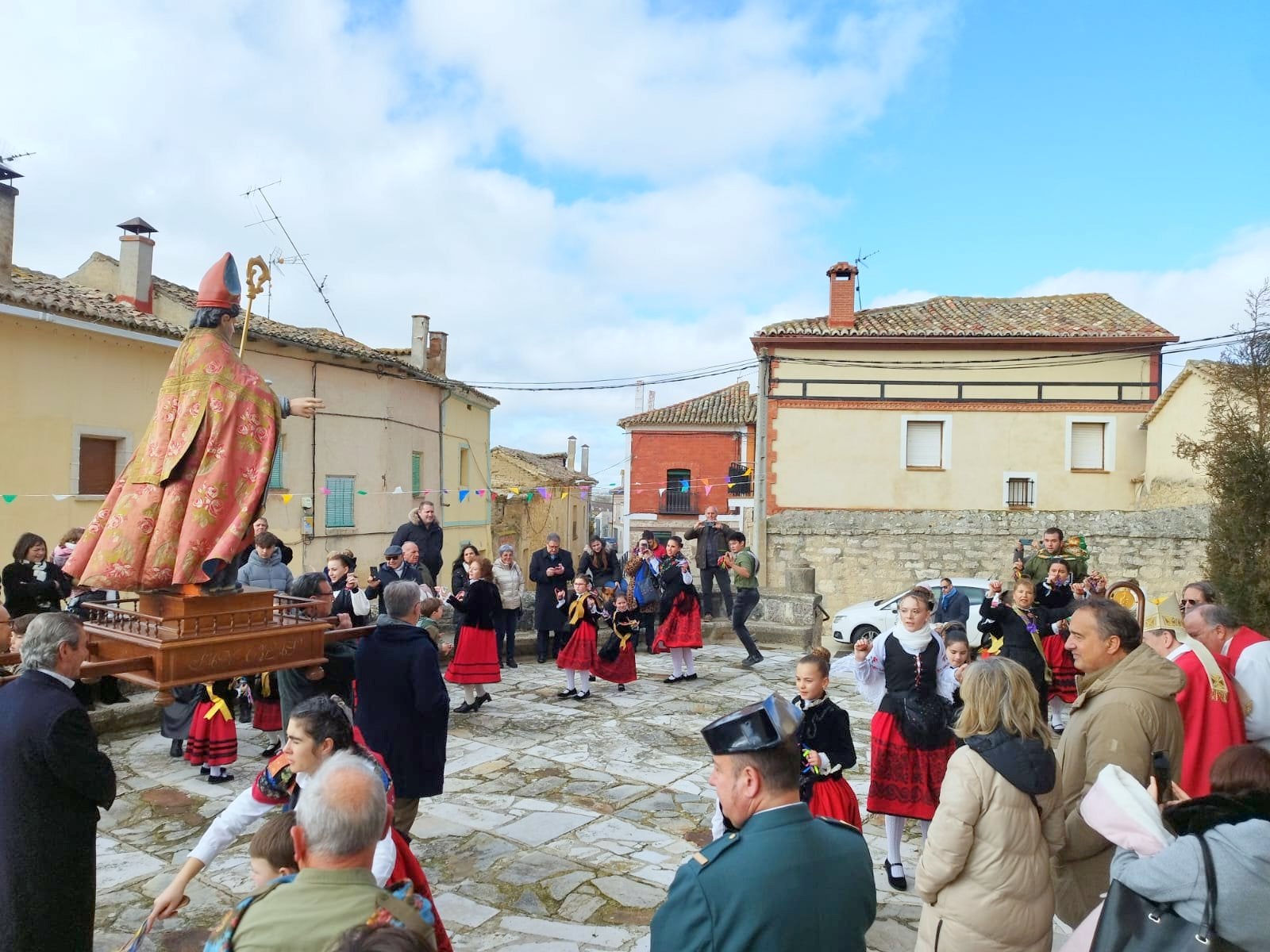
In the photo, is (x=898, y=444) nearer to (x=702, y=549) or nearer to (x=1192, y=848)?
(x=702, y=549)

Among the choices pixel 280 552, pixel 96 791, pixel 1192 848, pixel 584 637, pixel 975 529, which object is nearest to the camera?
pixel 1192 848

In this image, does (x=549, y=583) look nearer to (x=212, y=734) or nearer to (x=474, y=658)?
(x=474, y=658)

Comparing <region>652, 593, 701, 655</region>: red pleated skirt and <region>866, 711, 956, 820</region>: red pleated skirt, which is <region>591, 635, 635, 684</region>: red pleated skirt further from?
<region>866, 711, 956, 820</region>: red pleated skirt

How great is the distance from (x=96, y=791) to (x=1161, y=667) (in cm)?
414

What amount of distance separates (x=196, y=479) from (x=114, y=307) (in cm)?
1348

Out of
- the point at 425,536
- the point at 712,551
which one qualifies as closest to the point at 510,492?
the point at 712,551

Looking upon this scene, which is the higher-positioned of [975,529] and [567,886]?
[975,529]

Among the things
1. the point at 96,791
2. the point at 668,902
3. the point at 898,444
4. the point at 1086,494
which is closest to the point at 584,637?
the point at 96,791

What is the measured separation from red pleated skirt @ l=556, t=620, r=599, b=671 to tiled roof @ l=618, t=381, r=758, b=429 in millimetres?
26095

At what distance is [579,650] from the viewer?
886 centimetres

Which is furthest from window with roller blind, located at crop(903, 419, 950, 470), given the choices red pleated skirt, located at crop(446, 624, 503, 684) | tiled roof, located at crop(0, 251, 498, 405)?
red pleated skirt, located at crop(446, 624, 503, 684)

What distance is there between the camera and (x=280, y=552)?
7.57 m

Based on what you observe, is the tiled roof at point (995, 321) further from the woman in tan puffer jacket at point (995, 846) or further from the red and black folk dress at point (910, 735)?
the woman in tan puffer jacket at point (995, 846)

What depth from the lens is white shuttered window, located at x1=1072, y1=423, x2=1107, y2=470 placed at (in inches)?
898
